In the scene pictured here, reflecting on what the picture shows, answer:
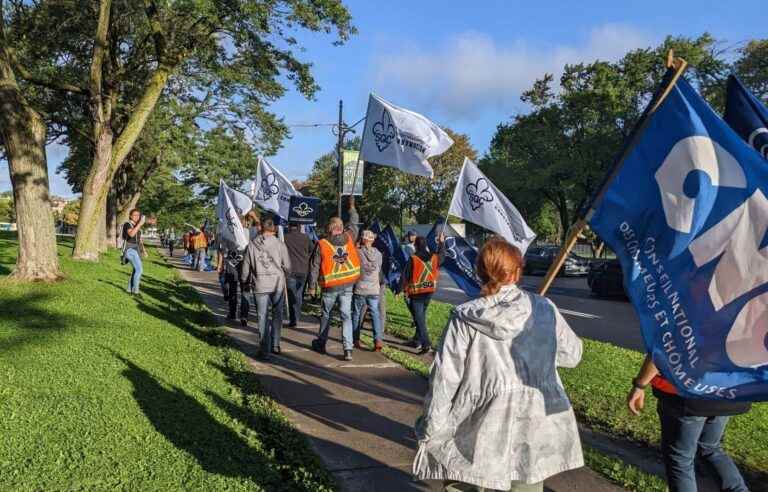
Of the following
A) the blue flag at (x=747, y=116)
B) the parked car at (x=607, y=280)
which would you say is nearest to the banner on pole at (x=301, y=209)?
the blue flag at (x=747, y=116)

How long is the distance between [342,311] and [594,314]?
9150mm

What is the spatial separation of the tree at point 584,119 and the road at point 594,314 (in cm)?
1394

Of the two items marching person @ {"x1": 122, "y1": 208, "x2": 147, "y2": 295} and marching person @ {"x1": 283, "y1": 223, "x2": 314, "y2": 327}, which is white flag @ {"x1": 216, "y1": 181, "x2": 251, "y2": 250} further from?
marching person @ {"x1": 122, "y1": 208, "x2": 147, "y2": 295}

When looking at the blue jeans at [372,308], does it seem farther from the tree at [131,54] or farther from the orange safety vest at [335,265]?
the tree at [131,54]

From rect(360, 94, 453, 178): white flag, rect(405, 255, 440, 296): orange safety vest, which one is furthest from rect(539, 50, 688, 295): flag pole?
rect(360, 94, 453, 178): white flag

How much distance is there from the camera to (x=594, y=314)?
49.1ft

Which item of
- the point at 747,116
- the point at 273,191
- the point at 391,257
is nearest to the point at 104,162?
the point at 273,191

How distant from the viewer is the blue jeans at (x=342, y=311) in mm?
7660

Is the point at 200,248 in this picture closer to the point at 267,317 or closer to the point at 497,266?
the point at 267,317

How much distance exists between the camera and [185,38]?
659 inches

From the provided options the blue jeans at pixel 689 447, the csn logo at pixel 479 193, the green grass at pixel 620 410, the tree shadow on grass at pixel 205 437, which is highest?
the csn logo at pixel 479 193

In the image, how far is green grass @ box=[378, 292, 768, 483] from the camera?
4.94 m

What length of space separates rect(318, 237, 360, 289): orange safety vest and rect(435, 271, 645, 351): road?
384cm

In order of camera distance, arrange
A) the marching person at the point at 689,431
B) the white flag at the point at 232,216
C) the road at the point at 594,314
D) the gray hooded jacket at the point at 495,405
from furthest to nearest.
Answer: the road at the point at 594,314
the white flag at the point at 232,216
the marching person at the point at 689,431
the gray hooded jacket at the point at 495,405
